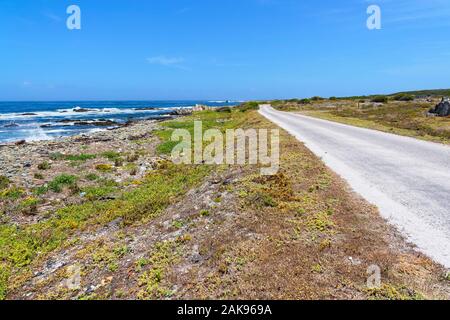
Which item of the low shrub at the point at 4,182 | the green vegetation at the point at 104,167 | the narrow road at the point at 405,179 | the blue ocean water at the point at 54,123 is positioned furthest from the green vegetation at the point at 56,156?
the narrow road at the point at 405,179

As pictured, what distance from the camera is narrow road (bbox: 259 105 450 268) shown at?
7090 millimetres

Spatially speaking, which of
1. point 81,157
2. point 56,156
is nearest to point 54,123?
point 56,156

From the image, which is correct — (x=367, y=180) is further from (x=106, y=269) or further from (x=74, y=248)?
(x=74, y=248)

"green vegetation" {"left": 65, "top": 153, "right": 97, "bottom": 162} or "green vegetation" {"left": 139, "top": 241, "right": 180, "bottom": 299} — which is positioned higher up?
"green vegetation" {"left": 65, "top": 153, "right": 97, "bottom": 162}

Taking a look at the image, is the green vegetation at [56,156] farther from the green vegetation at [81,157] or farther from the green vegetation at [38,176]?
the green vegetation at [38,176]

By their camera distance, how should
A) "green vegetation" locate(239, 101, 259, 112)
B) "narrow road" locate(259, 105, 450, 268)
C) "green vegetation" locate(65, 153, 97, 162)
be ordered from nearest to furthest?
"narrow road" locate(259, 105, 450, 268) < "green vegetation" locate(65, 153, 97, 162) < "green vegetation" locate(239, 101, 259, 112)

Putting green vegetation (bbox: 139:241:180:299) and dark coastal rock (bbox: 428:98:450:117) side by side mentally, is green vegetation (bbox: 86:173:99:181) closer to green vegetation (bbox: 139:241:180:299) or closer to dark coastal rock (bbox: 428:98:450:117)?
green vegetation (bbox: 139:241:180:299)

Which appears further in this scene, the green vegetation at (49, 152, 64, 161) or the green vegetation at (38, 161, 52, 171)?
the green vegetation at (49, 152, 64, 161)

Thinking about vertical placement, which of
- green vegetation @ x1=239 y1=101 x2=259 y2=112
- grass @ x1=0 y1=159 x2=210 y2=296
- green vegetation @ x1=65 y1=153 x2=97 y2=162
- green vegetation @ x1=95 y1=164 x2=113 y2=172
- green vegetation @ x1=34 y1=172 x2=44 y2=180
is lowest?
grass @ x1=0 y1=159 x2=210 y2=296

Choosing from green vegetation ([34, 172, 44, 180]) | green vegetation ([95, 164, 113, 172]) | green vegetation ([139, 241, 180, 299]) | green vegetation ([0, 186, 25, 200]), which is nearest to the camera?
green vegetation ([139, 241, 180, 299])

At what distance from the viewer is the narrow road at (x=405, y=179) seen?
7090 mm

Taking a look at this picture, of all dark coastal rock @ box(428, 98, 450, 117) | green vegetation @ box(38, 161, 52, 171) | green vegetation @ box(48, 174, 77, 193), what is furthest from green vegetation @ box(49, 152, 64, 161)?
dark coastal rock @ box(428, 98, 450, 117)
